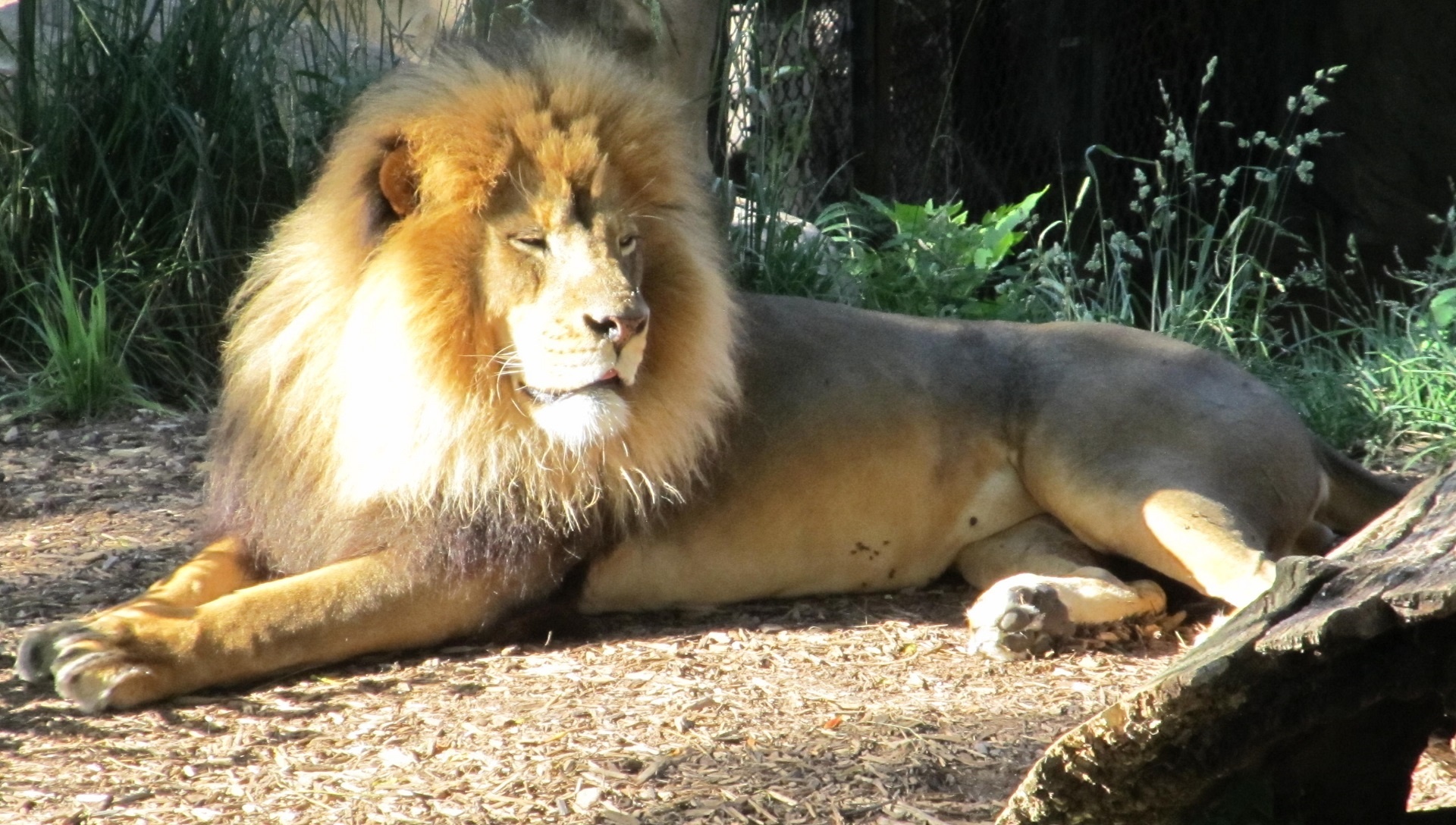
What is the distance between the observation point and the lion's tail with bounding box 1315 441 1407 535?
376cm

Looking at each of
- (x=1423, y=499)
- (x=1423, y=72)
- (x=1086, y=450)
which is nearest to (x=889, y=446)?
(x=1086, y=450)

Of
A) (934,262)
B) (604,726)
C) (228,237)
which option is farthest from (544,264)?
(934,262)

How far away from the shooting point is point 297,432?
3.28 m

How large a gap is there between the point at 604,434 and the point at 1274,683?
1.57m

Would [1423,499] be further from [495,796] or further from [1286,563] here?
[495,796]

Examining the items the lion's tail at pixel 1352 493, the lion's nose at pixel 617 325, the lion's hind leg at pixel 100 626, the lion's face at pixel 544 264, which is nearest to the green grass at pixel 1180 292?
the lion's tail at pixel 1352 493

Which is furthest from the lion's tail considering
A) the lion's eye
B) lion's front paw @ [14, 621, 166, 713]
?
lion's front paw @ [14, 621, 166, 713]

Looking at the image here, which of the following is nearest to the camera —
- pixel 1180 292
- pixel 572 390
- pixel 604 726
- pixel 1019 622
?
pixel 604 726

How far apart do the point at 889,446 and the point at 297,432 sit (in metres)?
1.37

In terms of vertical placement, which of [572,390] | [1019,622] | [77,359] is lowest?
[1019,622]

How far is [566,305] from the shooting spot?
2.99 meters

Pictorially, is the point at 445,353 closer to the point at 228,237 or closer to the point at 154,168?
the point at 228,237

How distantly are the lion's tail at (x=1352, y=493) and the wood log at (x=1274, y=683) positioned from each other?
5.80 ft

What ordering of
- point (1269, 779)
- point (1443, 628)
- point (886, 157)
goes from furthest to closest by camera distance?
point (886, 157)
point (1269, 779)
point (1443, 628)
